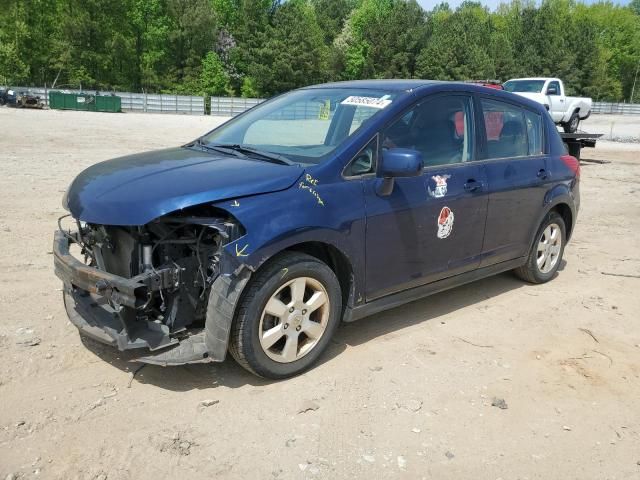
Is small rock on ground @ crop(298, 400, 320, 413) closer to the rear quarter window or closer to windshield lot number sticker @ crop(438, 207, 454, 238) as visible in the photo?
windshield lot number sticker @ crop(438, 207, 454, 238)

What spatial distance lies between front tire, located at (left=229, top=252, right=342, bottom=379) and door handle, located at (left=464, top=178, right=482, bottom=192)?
4.59 feet

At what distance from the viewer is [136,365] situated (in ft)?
12.3

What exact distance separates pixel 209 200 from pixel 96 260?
1.01 m

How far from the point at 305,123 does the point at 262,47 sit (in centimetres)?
6509

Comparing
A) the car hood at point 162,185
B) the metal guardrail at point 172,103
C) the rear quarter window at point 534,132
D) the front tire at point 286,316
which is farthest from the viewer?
the metal guardrail at point 172,103

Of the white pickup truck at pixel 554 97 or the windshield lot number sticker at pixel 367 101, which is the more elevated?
the white pickup truck at pixel 554 97

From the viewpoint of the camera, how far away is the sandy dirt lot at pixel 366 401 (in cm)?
290

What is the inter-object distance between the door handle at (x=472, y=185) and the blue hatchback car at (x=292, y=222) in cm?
1

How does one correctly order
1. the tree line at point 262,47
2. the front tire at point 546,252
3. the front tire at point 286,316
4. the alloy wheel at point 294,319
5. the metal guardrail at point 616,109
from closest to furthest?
1. the front tire at point 286,316
2. the alloy wheel at point 294,319
3. the front tire at point 546,252
4. the tree line at point 262,47
5. the metal guardrail at point 616,109

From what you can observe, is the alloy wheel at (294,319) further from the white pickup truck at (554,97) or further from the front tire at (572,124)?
→ the front tire at (572,124)

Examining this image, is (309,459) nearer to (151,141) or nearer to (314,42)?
(151,141)

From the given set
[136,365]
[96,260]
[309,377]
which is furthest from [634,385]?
[96,260]

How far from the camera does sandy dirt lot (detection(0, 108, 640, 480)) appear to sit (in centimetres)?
290

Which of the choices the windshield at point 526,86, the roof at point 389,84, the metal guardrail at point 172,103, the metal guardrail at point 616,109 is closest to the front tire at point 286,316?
the roof at point 389,84
